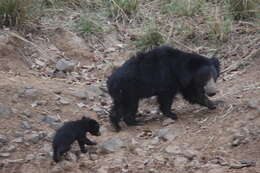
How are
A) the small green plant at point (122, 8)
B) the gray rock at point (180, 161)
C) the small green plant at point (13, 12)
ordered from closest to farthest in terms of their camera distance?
the gray rock at point (180, 161) → the small green plant at point (13, 12) → the small green plant at point (122, 8)

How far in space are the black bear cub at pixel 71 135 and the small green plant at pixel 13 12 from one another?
327 centimetres

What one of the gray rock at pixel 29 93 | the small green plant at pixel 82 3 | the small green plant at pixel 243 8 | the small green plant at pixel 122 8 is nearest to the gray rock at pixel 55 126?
the gray rock at pixel 29 93

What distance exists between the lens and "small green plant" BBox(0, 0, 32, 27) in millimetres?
9250

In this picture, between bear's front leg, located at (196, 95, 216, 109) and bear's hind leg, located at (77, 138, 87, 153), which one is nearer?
bear's hind leg, located at (77, 138, 87, 153)

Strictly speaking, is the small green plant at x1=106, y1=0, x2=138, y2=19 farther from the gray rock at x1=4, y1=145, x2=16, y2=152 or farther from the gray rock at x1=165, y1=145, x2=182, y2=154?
the gray rock at x1=165, y1=145, x2=182, y2=154

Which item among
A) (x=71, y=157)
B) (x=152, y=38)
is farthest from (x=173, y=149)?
(x=152, y=38)

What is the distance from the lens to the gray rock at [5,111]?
723 cm

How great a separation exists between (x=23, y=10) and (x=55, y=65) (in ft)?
3.58

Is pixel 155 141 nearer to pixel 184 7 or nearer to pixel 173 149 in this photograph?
pixel 173 149

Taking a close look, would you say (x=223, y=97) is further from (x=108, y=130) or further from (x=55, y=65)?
(x=55, y=65)

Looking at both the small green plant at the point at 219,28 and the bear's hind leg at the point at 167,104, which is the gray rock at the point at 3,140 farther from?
the small green plant at the point at 219,28

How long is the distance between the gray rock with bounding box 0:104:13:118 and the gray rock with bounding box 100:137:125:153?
52.1 inches

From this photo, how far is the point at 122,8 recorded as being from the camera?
34.6 ft

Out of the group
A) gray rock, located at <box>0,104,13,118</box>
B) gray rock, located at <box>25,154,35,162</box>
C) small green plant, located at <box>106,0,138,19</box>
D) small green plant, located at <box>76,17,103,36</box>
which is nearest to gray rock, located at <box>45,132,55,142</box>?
gray rock, located at <box>25,154,35,162</box>
